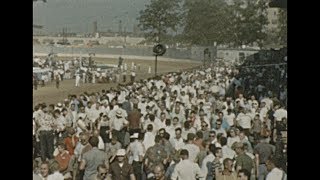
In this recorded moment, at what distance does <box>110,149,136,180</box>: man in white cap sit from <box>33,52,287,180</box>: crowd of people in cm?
1

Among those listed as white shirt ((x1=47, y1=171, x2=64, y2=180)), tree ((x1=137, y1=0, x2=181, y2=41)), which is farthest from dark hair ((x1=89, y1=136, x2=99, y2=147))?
tree ((x1=137, y1=0, x2=181, y2=41))

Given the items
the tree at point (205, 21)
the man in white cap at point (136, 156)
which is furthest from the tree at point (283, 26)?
the man in white cap at point (136, 156)

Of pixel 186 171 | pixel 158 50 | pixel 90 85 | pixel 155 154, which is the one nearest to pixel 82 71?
pixel 90 85

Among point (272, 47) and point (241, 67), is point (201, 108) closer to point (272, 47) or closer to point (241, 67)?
point (241, 67)

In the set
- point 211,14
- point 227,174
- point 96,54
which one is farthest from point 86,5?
point 227,174

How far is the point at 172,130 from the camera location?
655 cm

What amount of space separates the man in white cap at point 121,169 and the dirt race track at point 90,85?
79cm

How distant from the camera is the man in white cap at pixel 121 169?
6.36m

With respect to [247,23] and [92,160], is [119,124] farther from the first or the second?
[247,23]

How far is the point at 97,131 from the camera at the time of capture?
6457 mm

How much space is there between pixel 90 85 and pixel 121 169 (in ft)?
3.35

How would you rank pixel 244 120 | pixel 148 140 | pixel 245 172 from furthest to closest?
pixel 244 120 < pixel 148 140 < pixel 245 172

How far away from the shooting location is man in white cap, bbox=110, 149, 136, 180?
6.36m
